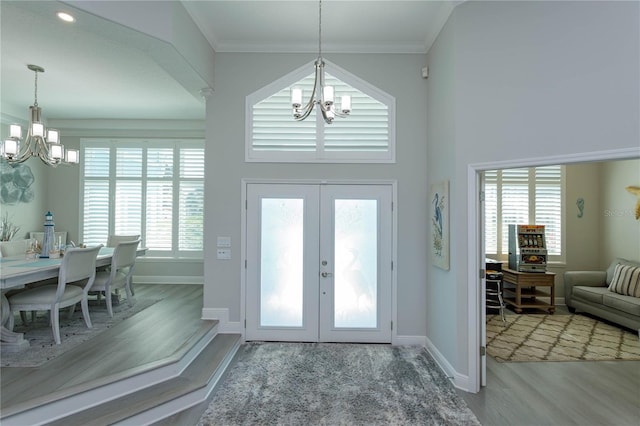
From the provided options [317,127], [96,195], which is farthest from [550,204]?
[96,195]

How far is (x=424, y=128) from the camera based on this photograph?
4.06m

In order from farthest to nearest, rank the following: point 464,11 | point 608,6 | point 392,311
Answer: point 392,311 < point 464,11 < point 608,6

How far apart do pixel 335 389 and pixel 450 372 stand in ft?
3.89

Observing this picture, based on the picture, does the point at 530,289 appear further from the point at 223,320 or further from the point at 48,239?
the point at 48,239

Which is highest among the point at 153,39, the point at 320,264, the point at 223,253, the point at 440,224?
the point at 153,39

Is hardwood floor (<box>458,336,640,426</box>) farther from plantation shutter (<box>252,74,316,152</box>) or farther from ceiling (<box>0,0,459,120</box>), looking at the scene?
ceiling (<box>0,0,459,120</box>)

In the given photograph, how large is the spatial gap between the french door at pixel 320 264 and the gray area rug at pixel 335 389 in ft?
0.88

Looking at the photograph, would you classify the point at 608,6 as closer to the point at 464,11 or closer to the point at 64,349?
the point at 464,11

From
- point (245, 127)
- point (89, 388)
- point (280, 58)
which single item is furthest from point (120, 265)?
point (280, 58)

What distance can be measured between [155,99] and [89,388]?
4.39 meters

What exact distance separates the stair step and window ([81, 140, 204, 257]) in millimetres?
3448

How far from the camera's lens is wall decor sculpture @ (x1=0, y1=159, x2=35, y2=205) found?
5.76 m

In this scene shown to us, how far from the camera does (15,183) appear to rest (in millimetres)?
5914

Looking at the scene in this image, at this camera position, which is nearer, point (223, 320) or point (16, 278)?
point (16, 278)
